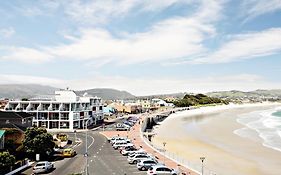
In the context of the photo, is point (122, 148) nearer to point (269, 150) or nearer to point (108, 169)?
point (108, 169)

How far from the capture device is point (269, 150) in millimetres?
60594

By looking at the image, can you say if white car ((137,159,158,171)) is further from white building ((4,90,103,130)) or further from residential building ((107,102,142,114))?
residential building ((107,102,142,114))

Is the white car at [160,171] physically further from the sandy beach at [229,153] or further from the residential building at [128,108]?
the residential building at [128,108]

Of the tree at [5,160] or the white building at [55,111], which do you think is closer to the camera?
the tree at [5,160]

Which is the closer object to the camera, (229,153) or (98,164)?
(98,164)

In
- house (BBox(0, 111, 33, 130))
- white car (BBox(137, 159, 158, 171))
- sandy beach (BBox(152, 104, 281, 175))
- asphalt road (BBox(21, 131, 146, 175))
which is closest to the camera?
asphalt road (BBox(21, 131, 146, 175))

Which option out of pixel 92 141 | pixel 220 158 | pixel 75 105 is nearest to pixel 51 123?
pixel 75 105

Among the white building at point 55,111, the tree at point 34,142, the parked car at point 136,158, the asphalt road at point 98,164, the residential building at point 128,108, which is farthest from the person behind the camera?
the residential building at point 128,108

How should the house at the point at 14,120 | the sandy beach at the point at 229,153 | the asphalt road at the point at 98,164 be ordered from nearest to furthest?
1. the asphalt road at the point at 98,164
2. the sandy beach at the point at 229,153
3. the house at the point at 14,120

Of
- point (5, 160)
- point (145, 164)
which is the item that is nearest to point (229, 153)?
point (145, 164)

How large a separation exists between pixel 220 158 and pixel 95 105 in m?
55.3

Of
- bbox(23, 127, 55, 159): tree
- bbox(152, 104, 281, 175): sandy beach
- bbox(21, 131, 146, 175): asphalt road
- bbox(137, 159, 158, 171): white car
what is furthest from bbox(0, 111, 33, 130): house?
bbox(152, 104, 281, 175): sandy beach

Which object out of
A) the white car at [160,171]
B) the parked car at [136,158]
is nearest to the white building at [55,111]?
the parked car at [136,158]

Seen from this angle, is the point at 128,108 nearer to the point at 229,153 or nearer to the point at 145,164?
the point at 229,153
